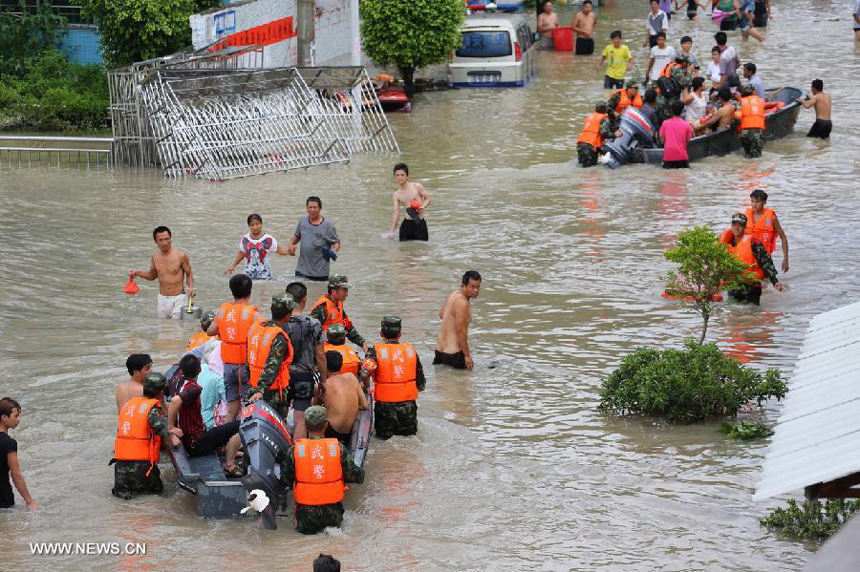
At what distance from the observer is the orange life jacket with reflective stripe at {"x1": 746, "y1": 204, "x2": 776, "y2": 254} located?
1590cm

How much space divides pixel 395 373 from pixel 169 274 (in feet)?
13.7

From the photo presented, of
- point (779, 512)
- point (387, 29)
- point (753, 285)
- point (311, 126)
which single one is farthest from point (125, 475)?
point (387, 29)

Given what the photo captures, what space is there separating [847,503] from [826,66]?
Result: 79.1ft

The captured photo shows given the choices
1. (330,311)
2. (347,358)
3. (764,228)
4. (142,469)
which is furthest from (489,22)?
(142,469)

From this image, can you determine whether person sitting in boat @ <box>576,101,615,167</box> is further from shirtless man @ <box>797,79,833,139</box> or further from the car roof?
the car roof

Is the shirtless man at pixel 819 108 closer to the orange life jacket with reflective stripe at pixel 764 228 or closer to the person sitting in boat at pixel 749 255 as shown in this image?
the orange life jacket with reflective stripe at pixel 764 228

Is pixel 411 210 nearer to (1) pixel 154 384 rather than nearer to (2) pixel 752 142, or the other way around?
(2) pixel 752 142

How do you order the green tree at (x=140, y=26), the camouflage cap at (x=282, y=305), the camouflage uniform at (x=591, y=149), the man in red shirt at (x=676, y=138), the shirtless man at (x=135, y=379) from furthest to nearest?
the green tree at (x=140, y=26)
the camouflage uniform at (x=591, y=149)
the man in red shirt at (x=676, y=138)
the camouflage cap at (x=282, y=305)
the shirtless man at (x=135, y=379)

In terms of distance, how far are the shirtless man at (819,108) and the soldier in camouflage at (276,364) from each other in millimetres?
15597

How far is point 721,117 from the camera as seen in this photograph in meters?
23.1

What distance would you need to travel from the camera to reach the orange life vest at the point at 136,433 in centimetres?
996

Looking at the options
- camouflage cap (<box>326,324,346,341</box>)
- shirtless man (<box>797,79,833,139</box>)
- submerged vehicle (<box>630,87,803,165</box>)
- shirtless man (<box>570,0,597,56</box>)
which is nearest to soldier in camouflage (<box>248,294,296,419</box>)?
camouflage cap (<box>326,324,346,341</box>)

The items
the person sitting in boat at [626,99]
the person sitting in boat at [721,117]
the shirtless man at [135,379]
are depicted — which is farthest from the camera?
the person sitting in boat at [721,117]

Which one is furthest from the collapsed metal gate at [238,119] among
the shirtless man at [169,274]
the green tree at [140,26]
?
the shirtless man at [169,274]
